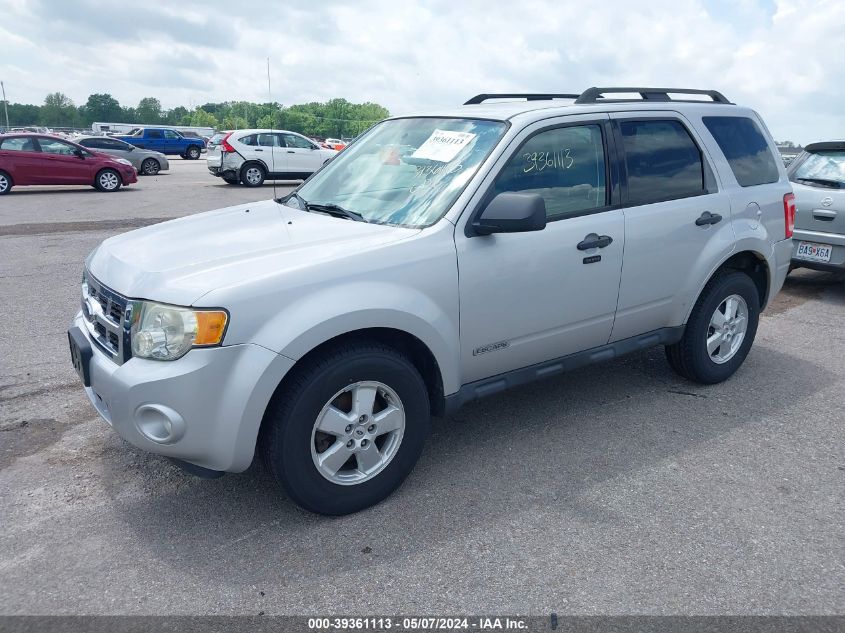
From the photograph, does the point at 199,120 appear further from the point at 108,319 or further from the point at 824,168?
the point at 108,319

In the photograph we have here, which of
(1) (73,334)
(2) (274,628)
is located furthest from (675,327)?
(1) (73,334)

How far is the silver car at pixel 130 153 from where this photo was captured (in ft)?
81.5

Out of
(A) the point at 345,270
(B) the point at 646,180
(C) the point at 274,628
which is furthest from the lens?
(B) the point at 646,180

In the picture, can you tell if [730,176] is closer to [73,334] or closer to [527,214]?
[527,214]

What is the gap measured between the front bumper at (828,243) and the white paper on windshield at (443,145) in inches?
209

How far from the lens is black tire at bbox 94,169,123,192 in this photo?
18.2 m

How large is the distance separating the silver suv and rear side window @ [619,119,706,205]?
18 millimetres

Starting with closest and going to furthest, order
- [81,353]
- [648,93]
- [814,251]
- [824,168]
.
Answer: [81,353], [648,93], [814,251], [824,168]

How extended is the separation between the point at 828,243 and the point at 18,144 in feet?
57.0

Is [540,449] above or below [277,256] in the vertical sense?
below

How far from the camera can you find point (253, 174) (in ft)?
68.2

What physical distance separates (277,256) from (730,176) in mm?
3223

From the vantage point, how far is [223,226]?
383 cm

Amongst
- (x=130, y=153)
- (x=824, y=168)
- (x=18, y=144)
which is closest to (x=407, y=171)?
(x=824, y=168)
